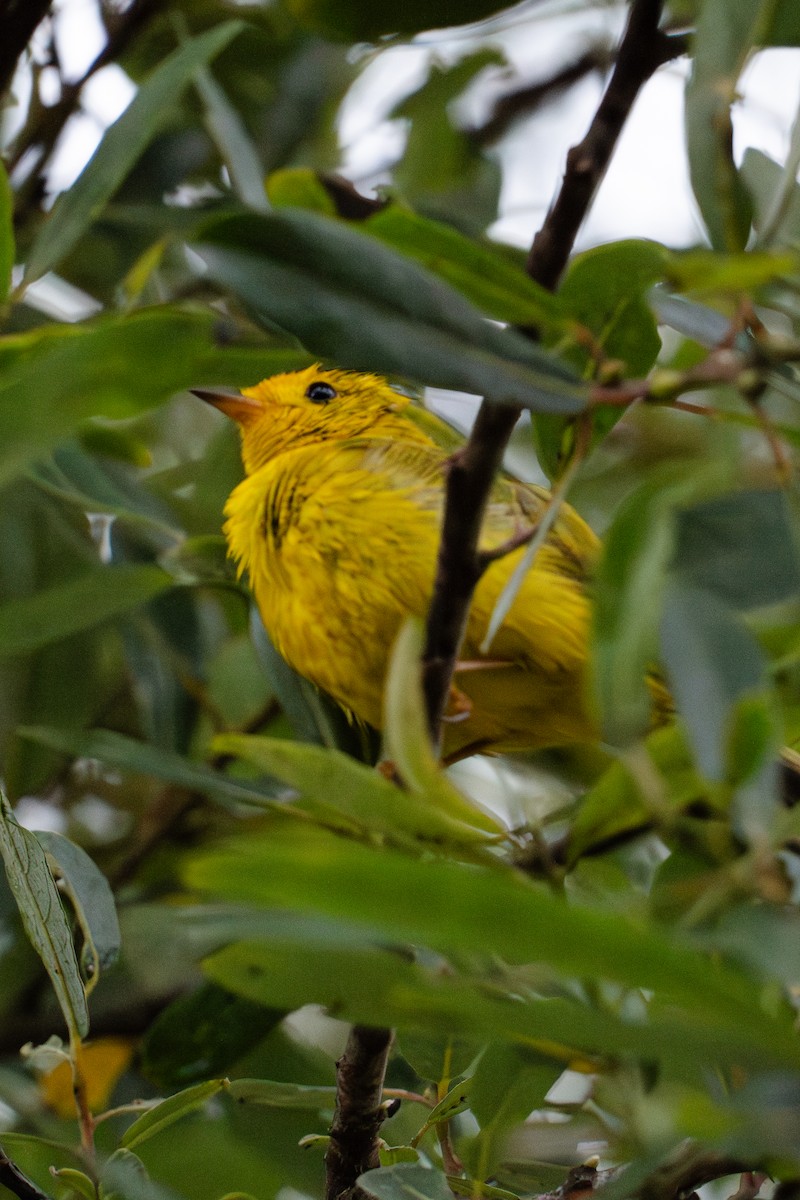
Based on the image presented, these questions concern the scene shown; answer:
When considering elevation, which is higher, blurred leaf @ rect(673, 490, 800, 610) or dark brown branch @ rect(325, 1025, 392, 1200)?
blurred leaf @ rect(673, 490, 800, 610)

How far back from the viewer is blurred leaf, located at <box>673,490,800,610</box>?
1.07 m

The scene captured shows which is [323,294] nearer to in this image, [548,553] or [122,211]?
[548,553]

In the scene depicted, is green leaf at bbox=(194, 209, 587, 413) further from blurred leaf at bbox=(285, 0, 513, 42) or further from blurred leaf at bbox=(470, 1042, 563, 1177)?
blurred leaf at bbox=(285, 0, 513, 42)

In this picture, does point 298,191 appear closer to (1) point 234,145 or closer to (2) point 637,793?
(1) point 234,145

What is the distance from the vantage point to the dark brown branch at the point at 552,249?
109 centimetres

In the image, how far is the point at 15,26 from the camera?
2.55 metres

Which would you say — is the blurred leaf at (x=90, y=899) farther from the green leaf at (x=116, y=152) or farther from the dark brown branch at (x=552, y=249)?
the green leaf at (x=116, y=152)

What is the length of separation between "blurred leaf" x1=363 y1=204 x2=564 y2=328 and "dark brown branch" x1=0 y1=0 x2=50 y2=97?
177 centimetres

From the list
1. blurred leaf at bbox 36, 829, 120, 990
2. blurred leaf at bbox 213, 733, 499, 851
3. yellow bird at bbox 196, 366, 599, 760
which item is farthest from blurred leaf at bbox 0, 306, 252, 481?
yellow bird at bbox 196, 366, 599, 760

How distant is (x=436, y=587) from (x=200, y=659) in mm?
1344

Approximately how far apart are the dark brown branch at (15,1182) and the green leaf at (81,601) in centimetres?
78

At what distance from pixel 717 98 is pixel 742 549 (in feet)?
1.49

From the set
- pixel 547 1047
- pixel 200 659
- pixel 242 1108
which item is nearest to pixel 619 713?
pixel 547 1047

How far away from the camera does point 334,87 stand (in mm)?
3186
